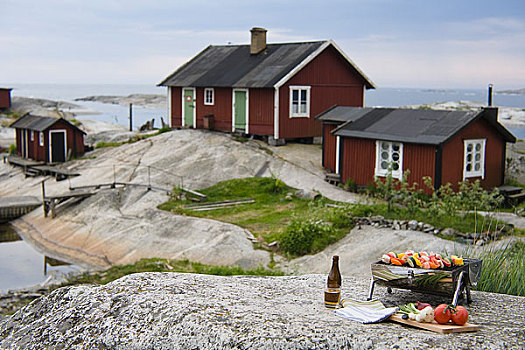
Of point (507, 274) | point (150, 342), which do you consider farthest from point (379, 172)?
point (150, 342)

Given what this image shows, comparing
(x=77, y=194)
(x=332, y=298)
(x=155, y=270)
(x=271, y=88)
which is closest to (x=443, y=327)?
(x=332, y=298)

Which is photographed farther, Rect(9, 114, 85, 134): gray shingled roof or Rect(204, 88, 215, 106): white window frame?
Rect(9, 114, 85, 134): gray shingled roof

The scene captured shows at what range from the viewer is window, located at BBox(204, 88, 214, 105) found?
Result: 31344 mm

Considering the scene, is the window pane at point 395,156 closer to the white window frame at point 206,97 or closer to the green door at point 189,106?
the white window frame at point 206,97

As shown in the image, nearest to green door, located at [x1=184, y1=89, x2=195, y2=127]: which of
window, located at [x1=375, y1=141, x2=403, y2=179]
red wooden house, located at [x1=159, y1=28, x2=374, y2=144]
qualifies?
red wooden house, located at [x1=159, y1=28, x2=374, y2=144]

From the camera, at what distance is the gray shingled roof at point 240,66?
28.7 meters

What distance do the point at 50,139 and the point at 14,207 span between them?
6631 millimetres

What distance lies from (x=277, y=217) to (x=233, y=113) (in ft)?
37.8

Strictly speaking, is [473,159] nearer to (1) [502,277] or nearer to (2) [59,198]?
(1) [502,277]

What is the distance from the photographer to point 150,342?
533 centimetres

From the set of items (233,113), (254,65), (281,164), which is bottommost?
(281,164)

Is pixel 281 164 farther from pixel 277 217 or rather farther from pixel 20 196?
pixel 20 196

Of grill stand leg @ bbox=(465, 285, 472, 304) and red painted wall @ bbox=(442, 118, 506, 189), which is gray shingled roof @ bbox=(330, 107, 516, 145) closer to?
red painted wall @ bbox=(442, 118, 506, 189)

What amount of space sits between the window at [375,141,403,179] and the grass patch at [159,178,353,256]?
268 cm
